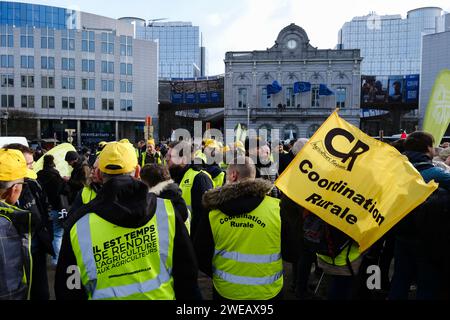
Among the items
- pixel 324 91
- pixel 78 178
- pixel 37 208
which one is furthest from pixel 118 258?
pixel 324 91

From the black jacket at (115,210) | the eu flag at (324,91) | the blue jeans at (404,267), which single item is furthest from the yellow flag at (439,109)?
the eu flag at (324,91)

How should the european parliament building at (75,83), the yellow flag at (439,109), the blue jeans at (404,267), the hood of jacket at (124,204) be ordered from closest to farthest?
the hood of jacket at (124,204) < the blue jeans at (404,267) < the yellow flag at (439,109) < the european parliament building at (75,83)

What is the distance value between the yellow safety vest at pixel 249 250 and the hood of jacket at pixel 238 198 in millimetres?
54

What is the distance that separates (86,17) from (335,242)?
77.0 m

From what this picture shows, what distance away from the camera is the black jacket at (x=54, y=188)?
6.17 metres

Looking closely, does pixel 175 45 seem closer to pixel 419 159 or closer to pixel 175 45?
pixel 175 45

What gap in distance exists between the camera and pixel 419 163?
3.86m

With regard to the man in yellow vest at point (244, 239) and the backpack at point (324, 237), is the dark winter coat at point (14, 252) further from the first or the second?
the backpack at point (324, 237)

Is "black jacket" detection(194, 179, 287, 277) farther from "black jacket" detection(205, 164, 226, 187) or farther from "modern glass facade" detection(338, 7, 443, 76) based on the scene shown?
"modern glass facade" detection(338, 7, 443, 76)

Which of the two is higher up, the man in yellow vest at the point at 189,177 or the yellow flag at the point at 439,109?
the yellow flag at the point at 439,109

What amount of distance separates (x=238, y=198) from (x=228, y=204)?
10cm

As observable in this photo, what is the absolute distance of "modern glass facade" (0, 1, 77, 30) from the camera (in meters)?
67.4

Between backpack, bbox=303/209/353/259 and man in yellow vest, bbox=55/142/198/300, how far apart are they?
1557 mm

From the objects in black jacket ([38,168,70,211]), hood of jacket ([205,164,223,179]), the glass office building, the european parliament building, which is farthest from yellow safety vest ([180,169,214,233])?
the glass office building
